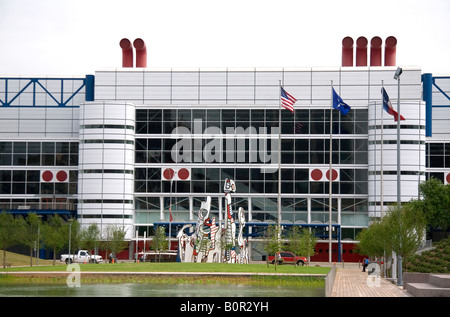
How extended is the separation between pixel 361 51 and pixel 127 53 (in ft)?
99.7

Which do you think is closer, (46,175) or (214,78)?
(214,78)

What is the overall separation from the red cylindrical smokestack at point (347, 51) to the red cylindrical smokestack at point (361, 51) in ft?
2.60

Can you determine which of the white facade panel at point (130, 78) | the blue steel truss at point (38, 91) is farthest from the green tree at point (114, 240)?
the blue steel truss at point (38, 91)

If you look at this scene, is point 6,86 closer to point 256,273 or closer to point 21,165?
point 21,165

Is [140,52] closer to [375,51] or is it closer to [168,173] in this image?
[168,173]

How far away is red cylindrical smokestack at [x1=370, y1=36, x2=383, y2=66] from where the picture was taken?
10650cm

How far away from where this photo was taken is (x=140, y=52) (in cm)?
10888

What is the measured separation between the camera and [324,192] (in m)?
102

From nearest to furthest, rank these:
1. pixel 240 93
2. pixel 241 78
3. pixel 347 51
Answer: pixel 240 93
pixel 241 78
pixel 347 51

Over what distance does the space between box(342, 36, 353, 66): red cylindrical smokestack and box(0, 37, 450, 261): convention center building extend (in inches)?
7.1

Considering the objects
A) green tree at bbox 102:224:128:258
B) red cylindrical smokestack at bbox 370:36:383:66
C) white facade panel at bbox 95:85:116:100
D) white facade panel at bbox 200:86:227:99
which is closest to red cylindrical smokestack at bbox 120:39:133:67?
white facade panel at bbox 95:85:116:100

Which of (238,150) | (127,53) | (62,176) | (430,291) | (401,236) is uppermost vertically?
(127,53)

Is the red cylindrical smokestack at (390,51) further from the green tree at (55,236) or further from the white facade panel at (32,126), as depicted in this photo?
the green tree at (55,236)

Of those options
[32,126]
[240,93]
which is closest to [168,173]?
[240,93]
